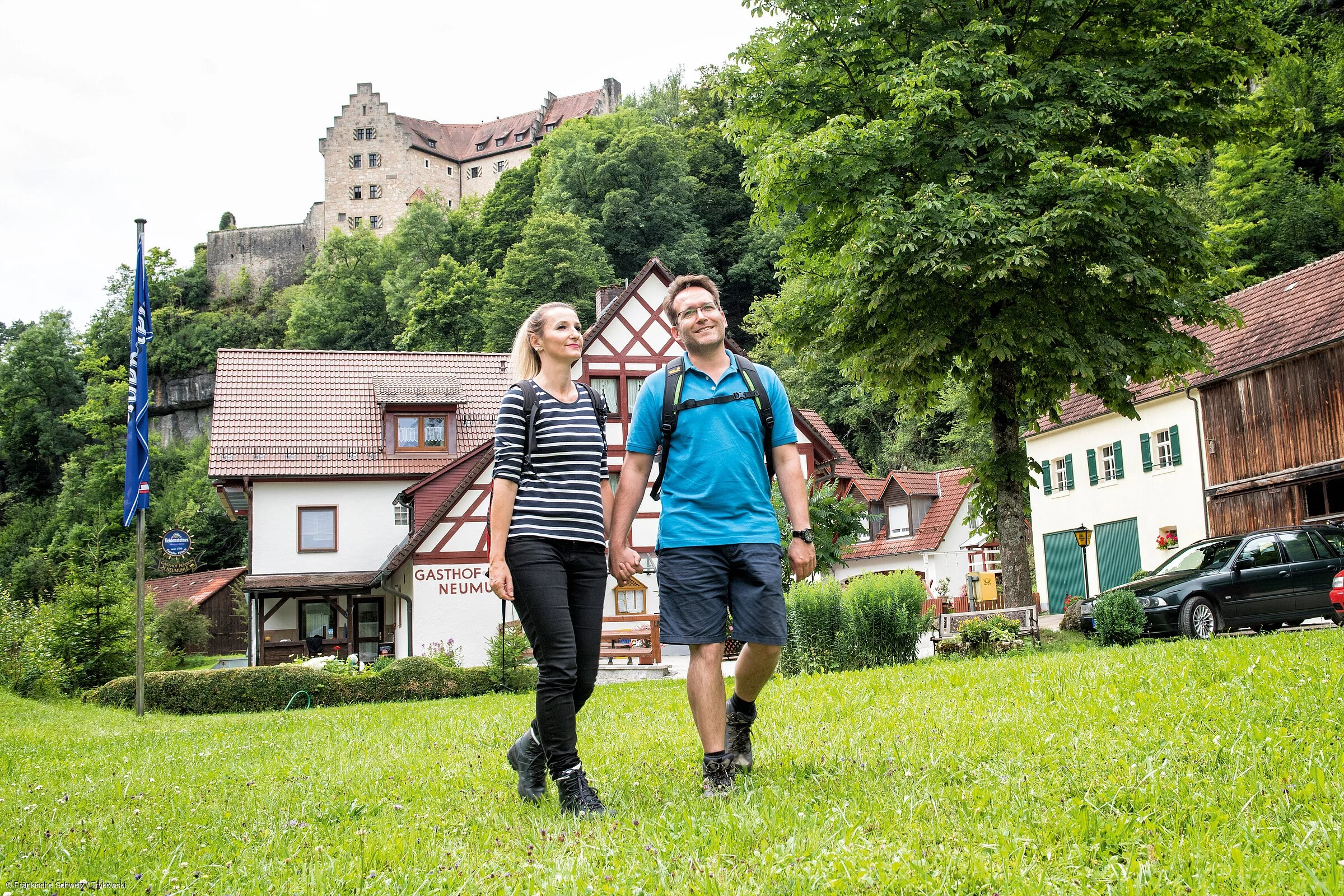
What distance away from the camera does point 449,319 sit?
5591 centimetres

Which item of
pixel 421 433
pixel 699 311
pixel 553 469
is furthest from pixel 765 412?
pixel 421 433

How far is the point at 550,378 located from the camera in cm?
495

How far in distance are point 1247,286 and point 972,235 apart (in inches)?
789

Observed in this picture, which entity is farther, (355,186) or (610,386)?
(355,186)

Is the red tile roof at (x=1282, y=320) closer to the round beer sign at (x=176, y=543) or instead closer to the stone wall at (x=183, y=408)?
the round beer sign at (x=176, y=543)

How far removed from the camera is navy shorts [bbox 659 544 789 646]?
4.61 metres

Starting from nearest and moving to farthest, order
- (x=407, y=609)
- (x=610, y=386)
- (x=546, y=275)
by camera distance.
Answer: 1. (x=407, y=609)
2. (x=610, y=386)
3. (x=546, y=275)

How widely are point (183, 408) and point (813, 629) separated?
80.8 metres

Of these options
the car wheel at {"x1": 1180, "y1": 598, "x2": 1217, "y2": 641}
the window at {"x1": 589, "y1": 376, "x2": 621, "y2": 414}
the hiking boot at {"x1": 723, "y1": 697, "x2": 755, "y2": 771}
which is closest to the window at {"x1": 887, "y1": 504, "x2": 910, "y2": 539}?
the window at {"x1": 589, "y1": 376, "x2": 621, "y2": 414}

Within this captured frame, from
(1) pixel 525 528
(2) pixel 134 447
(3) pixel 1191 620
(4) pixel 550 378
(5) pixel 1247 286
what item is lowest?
(3) pixel 1191 620

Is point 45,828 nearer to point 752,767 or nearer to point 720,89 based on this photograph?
point 752,767

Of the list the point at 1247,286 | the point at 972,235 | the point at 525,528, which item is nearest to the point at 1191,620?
the point at 972,235

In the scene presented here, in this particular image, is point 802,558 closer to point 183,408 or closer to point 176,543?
point 176,543

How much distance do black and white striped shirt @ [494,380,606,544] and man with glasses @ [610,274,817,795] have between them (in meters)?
0.16
